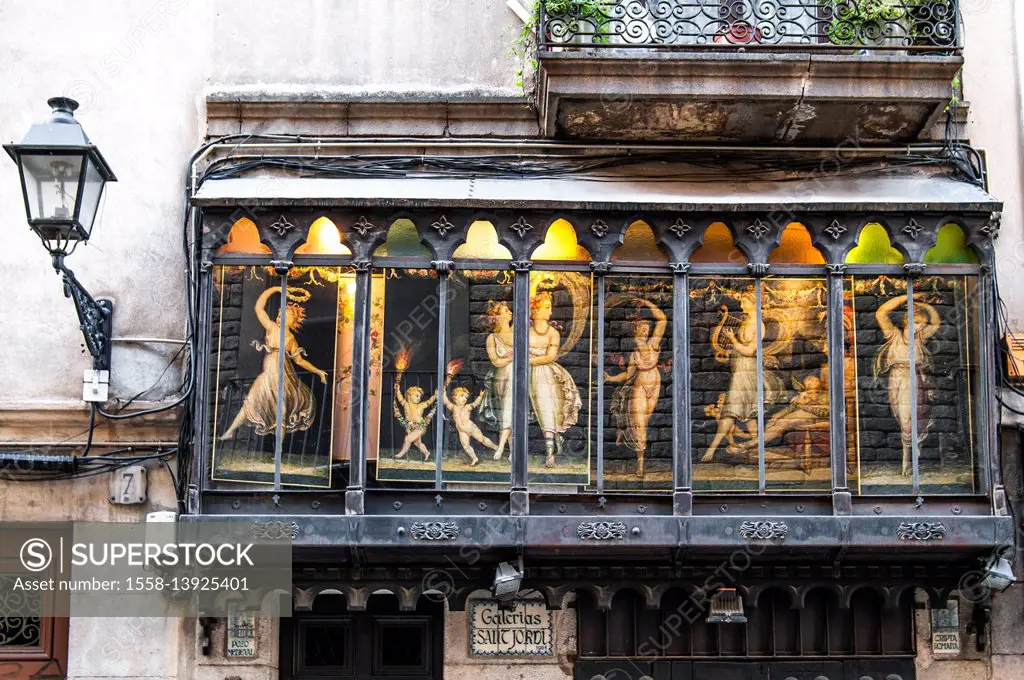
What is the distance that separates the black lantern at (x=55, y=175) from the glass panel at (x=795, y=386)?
4925 millimetres

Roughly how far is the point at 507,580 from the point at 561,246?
251cm

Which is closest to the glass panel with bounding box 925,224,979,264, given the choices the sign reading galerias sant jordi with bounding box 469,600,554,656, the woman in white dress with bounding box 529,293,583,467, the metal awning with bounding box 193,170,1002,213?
the metal awning with bounding box 193,170,1002,213

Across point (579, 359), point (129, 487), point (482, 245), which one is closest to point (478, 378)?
point (579, 359)

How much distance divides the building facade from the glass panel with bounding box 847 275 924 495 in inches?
0.9

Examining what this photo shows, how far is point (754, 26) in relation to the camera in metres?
9.72

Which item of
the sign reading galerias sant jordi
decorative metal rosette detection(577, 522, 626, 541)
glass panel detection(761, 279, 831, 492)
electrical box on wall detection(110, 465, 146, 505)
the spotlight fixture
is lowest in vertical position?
the sign reading galerias sant jordi

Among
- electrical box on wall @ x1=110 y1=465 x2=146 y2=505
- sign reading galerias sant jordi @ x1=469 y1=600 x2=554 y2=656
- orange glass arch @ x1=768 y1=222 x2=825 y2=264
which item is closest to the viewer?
orange glass arch @ x1=768 y1=222 x2=825 y2=264

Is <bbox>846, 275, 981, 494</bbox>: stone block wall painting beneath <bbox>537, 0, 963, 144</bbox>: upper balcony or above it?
beneath

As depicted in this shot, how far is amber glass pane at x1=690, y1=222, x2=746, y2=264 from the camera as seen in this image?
9664mm

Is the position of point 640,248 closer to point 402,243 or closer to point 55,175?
point 402,243

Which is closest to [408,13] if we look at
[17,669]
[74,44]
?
[74,44]

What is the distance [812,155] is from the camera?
400 inches

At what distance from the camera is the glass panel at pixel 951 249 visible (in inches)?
380

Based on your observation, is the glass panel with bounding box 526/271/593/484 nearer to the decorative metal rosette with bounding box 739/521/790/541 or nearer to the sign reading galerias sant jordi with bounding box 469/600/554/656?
the decorative metal rosette with bounding box 739/521/790/541
